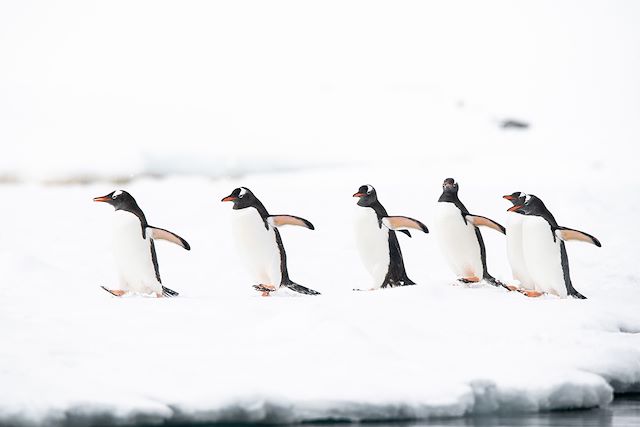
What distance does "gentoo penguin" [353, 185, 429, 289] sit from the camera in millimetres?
9180

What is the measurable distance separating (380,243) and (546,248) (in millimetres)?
1371

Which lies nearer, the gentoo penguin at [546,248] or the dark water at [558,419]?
the dark water at [558,419]

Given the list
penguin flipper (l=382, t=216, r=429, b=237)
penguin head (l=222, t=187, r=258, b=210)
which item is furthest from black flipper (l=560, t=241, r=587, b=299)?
penguin head (l=222, t=187, r=258, b=210)

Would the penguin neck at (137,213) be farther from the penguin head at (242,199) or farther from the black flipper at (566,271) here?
the black flipper at (566,271)

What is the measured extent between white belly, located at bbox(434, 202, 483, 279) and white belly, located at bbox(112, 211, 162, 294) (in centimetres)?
243

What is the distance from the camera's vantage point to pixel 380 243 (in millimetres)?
9180

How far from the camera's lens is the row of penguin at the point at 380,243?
28.7 ft

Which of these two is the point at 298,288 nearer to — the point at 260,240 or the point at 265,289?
the point at 265,289

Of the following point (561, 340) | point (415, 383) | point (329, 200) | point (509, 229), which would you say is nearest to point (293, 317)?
point (415, 383)

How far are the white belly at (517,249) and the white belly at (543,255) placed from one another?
0.62 ft

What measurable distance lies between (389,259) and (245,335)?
262 centimetres

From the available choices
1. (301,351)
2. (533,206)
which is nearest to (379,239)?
(533,206)

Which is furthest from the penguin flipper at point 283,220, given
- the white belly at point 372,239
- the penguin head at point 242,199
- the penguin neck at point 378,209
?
the penguin neck at point 378,209

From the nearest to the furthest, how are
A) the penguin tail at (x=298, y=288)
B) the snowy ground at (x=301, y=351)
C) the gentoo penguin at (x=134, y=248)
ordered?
1. the snowy ground at (x=301, y=351)
2. the gentoo penguin at (x=134, y=248)
3. the penguin tail at (x=298, y=288)
